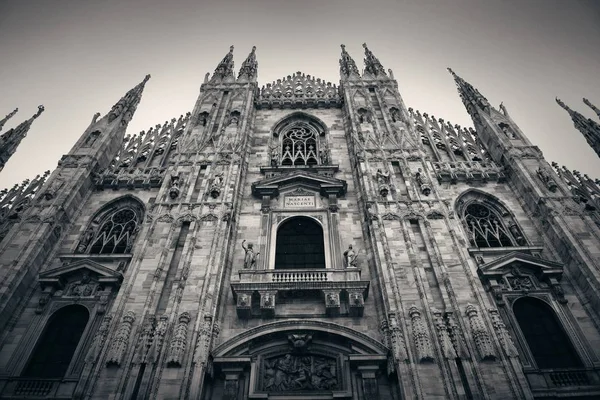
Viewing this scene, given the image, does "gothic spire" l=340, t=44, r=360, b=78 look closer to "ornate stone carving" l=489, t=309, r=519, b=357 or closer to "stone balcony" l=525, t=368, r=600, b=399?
"ornate stone carving" l=489, t=309, r=519, b=357

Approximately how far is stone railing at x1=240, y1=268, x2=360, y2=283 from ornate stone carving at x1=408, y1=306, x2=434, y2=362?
6.98 feet

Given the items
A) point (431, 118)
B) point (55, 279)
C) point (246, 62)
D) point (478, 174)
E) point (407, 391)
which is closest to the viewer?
point (407, 391)

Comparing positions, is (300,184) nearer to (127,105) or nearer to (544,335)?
(544,335)

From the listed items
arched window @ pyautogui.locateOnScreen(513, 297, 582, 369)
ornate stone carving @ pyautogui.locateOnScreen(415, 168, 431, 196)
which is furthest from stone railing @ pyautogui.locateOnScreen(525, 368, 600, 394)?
ornate stone carving @ pyautogui.locateOnScreen(415, 168, 431, 196)

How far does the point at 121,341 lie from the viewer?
10750 millimetres

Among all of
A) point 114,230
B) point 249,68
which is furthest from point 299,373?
point 249,68

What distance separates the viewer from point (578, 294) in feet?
42.0

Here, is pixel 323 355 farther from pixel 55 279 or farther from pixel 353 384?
pixel 55 279

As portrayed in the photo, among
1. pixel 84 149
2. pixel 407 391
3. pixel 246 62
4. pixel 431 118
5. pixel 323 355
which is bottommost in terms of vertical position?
pixel 407 391

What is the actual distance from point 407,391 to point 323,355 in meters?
2.55

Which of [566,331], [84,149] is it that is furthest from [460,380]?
[84,149]

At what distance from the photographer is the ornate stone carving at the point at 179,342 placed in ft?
33.9

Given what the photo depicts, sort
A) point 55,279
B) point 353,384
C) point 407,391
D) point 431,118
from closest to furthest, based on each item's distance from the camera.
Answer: point 407,391
point 353,384
point 55,279
point 431,118

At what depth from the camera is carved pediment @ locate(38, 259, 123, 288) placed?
13336 millimetres
